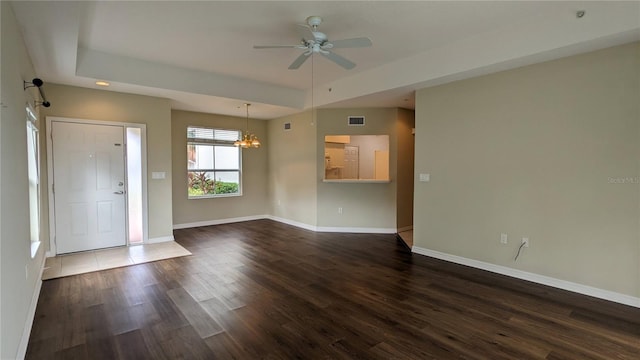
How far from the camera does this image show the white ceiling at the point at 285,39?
300 centimetres

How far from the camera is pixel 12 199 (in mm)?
2211

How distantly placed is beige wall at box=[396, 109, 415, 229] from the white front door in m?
5.06

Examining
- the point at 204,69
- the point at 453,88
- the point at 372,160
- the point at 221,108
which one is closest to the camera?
the point at 453,88

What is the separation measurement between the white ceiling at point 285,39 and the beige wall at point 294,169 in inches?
67.1

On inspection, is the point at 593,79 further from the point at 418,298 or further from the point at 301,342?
the point at 301,342

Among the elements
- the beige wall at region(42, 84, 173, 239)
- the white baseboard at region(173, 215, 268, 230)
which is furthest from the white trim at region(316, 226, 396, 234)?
the beige wall at region(42, 84, 173, 239)

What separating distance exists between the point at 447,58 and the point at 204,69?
364cm

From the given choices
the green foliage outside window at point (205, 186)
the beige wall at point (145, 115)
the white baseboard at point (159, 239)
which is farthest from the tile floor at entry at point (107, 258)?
the green foliage outside window at point (205, 186)

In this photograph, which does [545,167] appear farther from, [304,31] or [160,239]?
[160,239]

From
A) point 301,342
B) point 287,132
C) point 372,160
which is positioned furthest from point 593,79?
point 287,132

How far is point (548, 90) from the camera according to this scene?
3.62 m

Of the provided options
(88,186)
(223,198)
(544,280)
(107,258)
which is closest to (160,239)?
(107,258)

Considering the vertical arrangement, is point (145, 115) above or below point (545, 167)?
above

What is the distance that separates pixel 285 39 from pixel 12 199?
9.97 feet
